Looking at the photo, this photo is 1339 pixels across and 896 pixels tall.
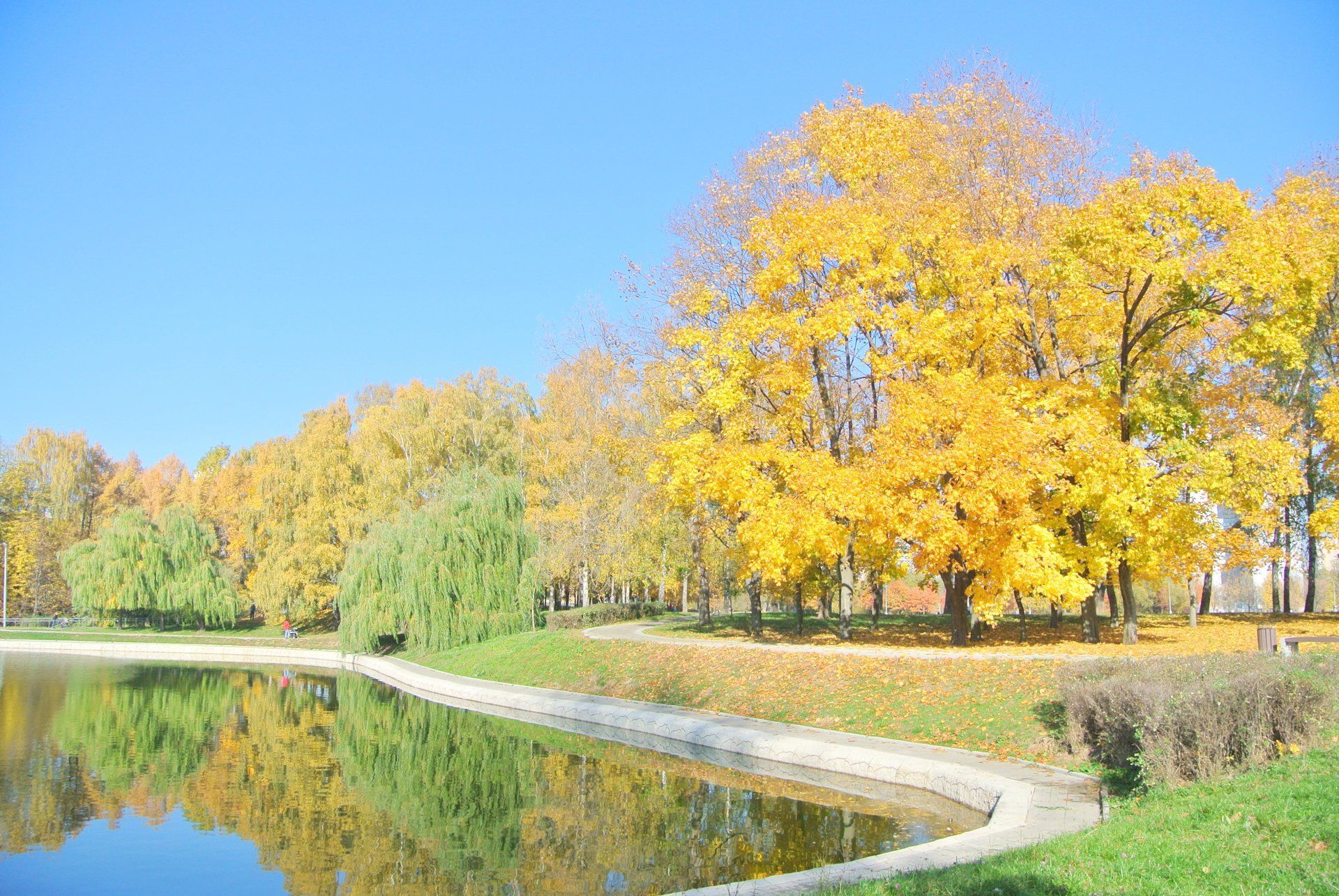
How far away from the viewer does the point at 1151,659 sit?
12.3m

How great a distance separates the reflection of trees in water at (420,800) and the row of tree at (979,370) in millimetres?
7342

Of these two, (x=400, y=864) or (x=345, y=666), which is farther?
(x=345, y=666)

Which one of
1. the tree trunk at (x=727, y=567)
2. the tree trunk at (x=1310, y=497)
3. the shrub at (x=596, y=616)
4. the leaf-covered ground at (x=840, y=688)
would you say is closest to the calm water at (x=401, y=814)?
the leaf-covered ground at (x=840, y=688)

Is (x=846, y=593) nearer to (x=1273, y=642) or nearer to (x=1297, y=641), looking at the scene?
(x=1273, y=642)

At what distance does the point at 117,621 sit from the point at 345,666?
25.9 meters

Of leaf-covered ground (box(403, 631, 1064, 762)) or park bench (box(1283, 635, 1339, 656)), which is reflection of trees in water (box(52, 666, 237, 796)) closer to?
leaf-covered ground (box(403, 631, 1064, 762))

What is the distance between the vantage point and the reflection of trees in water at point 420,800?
10445 millimetres

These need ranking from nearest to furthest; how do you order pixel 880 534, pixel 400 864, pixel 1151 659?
pixel 400 864, pixel 1151 659, pixel 880 534

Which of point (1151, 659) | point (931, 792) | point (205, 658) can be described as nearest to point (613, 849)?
point (931, 792)

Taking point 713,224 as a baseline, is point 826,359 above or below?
below

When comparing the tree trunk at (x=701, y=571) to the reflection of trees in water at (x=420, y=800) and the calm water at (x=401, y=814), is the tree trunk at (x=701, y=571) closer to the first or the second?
the reflection of trees in water at (x=420, y=800)

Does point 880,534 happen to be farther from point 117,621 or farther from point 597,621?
point 117,621

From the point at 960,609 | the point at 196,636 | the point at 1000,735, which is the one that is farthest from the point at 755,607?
the point at 196,636

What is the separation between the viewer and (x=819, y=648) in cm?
2181
